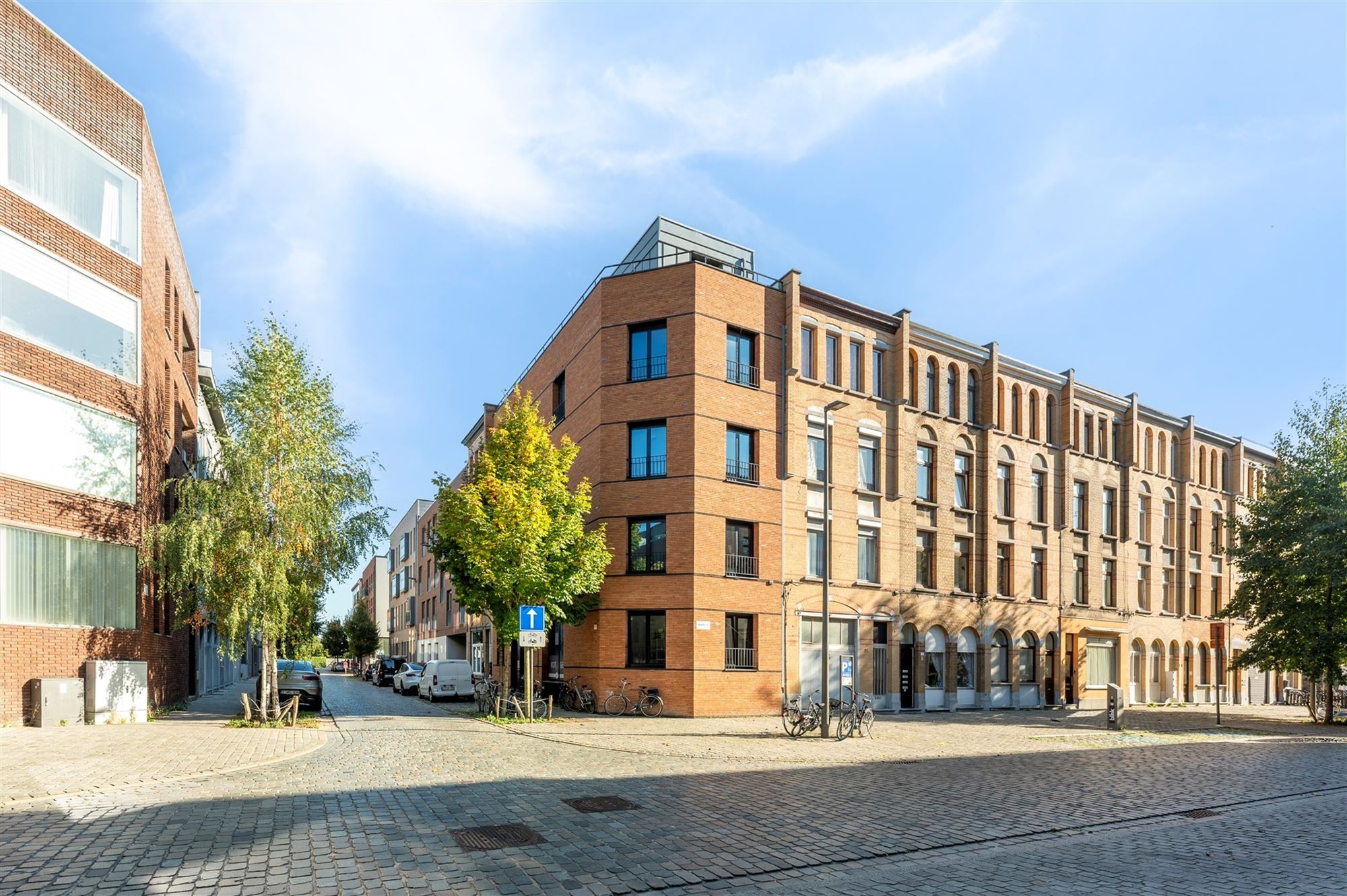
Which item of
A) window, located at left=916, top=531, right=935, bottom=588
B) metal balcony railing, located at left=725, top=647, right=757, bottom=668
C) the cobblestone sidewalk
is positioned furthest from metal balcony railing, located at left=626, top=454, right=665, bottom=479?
the cobblestone sidewalk

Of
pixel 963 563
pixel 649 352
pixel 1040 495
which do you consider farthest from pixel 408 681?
pixel 1040 495

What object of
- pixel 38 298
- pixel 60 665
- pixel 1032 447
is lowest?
pixel 60 665

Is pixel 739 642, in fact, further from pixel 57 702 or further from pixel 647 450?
pixel 57 702

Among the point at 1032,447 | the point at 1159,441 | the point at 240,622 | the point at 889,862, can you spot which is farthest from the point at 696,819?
the point at 1159,441

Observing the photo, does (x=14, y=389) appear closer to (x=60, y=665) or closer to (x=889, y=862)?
(x=60, y=665)

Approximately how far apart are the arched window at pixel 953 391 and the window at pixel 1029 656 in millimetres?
9276

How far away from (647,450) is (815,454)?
5.81 m

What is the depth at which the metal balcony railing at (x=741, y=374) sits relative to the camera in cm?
2791

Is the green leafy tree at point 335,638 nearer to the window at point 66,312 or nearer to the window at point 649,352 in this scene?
the window at point 649,352

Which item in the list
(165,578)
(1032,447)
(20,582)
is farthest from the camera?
(1032,447)

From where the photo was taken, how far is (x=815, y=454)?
29641mm

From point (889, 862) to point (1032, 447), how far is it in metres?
30.7

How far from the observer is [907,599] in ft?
102

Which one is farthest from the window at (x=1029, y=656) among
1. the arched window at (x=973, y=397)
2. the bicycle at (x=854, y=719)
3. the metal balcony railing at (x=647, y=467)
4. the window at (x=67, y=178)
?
the window at (x=67, y=178)
